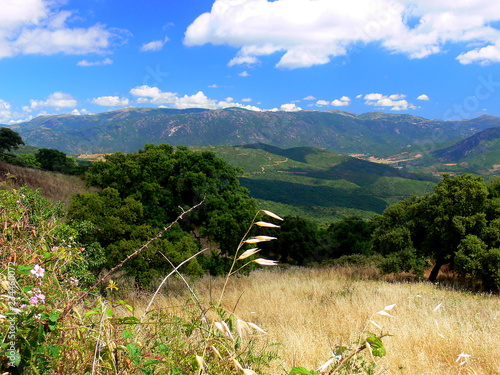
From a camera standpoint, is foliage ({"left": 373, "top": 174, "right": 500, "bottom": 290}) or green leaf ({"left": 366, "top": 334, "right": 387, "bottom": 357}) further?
foliage ({"left": 373, "top": 174, "right": 500, "bottom": 290})

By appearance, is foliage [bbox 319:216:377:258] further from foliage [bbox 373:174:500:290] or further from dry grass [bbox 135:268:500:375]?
dry grass [bbox 135:268:500:375]

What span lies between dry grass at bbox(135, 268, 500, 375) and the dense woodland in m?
3.62

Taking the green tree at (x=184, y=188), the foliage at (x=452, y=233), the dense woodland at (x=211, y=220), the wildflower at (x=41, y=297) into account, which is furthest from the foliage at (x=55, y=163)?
the wildflower at (x=41, y=297)

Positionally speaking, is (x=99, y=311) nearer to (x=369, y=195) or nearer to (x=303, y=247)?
(x=303, y=247)

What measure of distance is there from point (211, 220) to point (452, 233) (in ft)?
31.3

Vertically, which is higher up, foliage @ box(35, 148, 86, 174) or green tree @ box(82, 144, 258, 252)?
foliage @ box(35, 148, 86, 174)

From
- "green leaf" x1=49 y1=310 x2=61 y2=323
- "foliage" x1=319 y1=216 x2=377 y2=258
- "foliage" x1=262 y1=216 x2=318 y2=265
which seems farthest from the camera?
"foliage" x1=319 y1=216 x2=377 y2=258

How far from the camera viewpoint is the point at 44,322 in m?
1.55

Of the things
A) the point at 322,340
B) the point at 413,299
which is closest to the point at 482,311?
the point at 413,299

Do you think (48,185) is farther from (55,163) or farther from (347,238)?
(347,238)

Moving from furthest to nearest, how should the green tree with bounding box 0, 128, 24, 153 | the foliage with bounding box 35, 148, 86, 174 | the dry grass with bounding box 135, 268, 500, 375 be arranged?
the foliage with bounding box 35, 148, 86, 174, the green tree with bounding box 0, 128, 24, 153, the dry grass with bounding box 135, 268, 500, 375

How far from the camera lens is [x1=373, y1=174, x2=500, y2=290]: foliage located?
36.3 feet

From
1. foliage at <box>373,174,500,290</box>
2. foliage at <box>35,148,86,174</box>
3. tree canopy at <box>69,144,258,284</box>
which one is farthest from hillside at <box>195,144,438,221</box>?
foliage at <box>373,174,500,290</box>

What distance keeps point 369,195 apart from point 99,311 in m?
153
